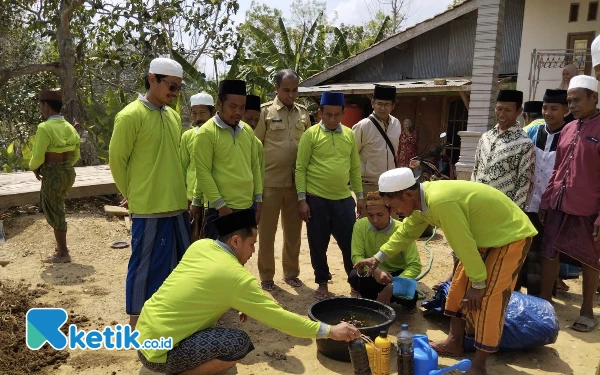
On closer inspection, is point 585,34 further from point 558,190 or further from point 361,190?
point 361,190

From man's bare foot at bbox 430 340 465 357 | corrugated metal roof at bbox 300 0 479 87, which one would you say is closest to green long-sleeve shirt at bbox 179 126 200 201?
man's bare foot at bbox 430 340 465 357

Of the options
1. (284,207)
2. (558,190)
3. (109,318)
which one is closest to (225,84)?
(284,207)

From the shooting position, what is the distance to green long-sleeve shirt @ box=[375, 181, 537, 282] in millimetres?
2947

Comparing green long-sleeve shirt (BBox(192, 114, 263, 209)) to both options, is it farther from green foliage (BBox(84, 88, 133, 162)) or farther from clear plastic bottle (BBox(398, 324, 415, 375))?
green foliage (BBox(84, 88, 133, 162))

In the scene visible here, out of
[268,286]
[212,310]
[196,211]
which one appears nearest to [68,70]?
[196,211]

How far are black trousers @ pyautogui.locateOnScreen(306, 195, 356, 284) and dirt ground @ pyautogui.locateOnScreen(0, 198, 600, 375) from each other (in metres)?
0.51

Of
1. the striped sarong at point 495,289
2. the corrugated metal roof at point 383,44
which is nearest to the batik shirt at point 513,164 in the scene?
the striped sarong at point 495,289

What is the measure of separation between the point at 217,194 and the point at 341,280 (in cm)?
210

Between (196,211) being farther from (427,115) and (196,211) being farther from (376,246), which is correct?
(427,115)

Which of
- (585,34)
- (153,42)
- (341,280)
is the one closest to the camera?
(341,280)

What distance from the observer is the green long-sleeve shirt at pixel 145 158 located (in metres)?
3.45

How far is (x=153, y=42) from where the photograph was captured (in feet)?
33.5

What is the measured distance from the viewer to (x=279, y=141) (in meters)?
4.83

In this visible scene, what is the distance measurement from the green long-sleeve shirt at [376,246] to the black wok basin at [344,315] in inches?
23.1
